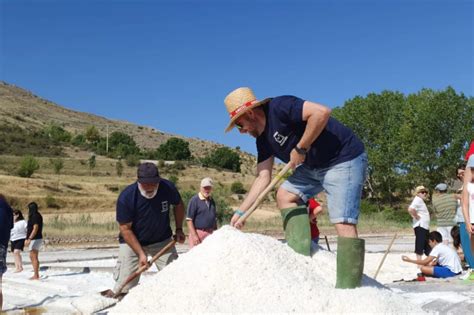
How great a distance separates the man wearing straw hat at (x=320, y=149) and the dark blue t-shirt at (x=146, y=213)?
4.29 ft

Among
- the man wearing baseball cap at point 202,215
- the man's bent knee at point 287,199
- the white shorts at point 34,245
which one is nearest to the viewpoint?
the man's bent knee at point 287,199

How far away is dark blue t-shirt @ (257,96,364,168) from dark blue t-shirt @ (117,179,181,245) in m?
1.60

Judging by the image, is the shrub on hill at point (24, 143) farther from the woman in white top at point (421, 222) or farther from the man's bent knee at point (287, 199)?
the man's bent knee at point (287, 199)

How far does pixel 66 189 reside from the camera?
123ft

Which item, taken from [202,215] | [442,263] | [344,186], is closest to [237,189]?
[202,215]

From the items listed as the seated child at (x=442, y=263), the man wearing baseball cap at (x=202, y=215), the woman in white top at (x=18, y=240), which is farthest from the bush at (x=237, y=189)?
the seated child at (x=442, y=263)

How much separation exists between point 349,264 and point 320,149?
0.78 metres

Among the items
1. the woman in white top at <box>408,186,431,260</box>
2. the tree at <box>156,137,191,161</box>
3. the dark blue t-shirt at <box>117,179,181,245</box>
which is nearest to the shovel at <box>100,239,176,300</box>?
the dark blue t-shirt at <box>117,179,181,245</box>

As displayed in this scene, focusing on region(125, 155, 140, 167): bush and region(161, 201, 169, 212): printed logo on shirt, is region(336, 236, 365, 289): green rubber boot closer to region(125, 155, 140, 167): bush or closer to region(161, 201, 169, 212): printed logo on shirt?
region(161, 201, 169, 212): printed logo on shirt

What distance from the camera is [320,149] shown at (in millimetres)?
4008

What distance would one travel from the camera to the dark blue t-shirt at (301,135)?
3.95m

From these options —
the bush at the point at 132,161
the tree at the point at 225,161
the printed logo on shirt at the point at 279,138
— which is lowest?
the printed logo on shirt at the point at 279,138

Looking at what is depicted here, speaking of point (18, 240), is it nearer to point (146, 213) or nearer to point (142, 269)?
point (146, 213)

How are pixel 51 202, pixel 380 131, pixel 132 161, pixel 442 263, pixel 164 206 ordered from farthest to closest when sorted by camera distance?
→ pixel 132 161
pixel 380 131
pixel 51 202
pixel 442 263
pixel 164 206
